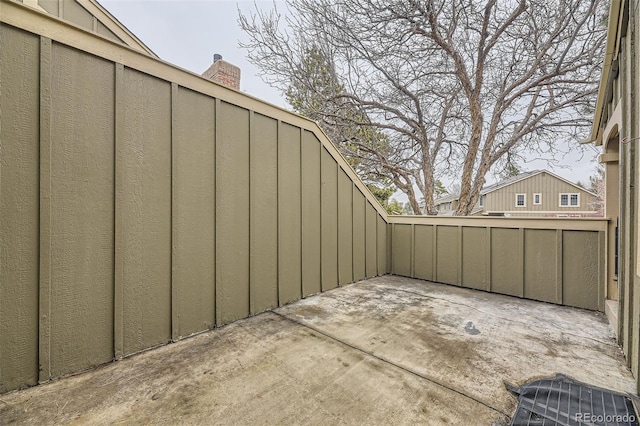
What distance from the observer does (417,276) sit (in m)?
4.74

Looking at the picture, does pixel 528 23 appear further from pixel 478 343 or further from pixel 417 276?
pixel 478 343

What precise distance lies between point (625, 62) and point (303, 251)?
135 inches

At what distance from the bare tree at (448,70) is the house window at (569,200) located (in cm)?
1266

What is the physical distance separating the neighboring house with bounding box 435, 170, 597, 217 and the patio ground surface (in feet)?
47.2

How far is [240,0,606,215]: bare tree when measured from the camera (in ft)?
18.8

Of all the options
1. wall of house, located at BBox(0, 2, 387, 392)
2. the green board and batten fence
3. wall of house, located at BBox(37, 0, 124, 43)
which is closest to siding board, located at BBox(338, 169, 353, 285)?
the green board and batten fence

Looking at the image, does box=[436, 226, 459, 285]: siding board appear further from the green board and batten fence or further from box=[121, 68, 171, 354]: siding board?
box=[121, 68, 171, 354]: siding board

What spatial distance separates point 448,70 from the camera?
698 cm

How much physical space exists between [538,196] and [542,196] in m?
0.21

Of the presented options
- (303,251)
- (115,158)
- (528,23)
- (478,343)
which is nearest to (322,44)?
(528,23)

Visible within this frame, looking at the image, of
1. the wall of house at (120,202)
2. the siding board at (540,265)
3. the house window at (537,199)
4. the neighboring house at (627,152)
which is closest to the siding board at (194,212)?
the wall of house at (120,202)

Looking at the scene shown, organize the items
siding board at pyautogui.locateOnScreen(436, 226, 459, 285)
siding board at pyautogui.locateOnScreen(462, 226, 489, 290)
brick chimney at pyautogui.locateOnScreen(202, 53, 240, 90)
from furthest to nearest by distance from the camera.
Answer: brick chimney at pyautogui.locateOnScreen(202, 53, 240, 90) < siding board at pyautogui.locateOnScreen(436, 226, 459, 285) < siding board at pyautogui.locateOnScreen(462, 226, 489, 290)

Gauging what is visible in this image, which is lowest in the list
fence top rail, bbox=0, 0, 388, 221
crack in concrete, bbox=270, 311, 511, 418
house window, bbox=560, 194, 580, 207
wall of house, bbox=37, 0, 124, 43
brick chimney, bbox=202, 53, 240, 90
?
crack in concrete, bbox=270, 311, 511, 418

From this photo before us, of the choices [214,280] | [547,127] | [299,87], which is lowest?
[214,280]
